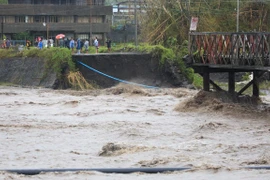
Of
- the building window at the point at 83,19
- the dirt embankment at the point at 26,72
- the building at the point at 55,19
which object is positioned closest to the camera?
the dirt embankment at the point at 26,72

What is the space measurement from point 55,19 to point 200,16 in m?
24.3

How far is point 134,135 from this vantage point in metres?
21.3

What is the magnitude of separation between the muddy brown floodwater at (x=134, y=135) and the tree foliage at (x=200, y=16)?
46.2 feet

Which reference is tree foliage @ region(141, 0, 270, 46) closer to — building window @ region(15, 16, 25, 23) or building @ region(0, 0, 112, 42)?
building @ region(0, 0, 112, 42)

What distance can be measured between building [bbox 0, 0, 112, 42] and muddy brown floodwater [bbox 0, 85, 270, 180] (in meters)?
33.6

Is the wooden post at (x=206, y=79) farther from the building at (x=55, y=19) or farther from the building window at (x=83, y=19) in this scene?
the building window at (x=83, y=19)

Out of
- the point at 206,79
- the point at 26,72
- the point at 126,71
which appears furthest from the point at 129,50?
the point at 206,79

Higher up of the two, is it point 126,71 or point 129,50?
point 129,50

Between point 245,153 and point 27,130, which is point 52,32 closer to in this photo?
point 27,130

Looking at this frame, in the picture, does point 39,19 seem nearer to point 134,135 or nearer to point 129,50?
point 129,50

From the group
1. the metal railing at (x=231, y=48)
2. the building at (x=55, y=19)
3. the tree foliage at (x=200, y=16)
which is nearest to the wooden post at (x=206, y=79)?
the metal railing at (x=231, y=48)

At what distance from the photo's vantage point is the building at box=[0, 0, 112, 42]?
68688 millimetres

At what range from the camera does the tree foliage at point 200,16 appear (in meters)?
49.2

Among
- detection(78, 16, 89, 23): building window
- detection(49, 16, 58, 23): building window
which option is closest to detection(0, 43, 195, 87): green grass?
detection(49, 16, 58, 23): building window
